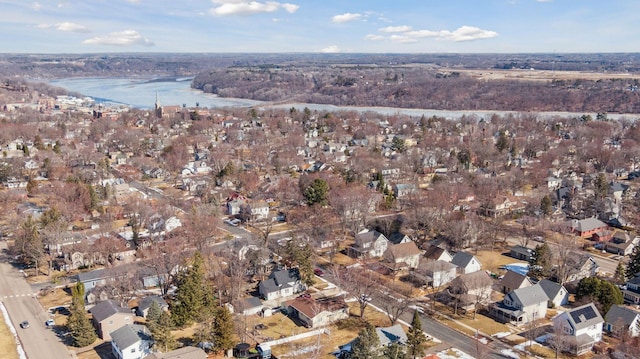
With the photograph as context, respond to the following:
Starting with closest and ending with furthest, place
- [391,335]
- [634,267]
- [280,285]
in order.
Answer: [391,335], [280,285], [634,267]

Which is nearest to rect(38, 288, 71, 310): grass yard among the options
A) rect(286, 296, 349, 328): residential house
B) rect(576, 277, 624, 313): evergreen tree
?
rect(286, 296, 349, 328): residential house

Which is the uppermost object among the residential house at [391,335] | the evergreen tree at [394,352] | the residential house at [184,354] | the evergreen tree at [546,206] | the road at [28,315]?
the evergreen tree at [546,206]

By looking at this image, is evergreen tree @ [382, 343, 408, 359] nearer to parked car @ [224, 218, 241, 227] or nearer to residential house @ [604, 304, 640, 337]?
residential house @ [604, 304, 640, 337]

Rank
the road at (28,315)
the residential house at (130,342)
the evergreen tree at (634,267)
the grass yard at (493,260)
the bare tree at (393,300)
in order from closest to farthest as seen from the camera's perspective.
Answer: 1. the residential house at (130,342)
2. the road at (28,315)
3. the bare tree at (393,300)
4. the evergreen tree at (634,267)
5. the grass yard at (493,260)

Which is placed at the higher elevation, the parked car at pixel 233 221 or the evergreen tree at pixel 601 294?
the evergreen tree at pixel 601 294

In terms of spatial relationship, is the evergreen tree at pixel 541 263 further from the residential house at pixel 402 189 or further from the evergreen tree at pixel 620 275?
the residential house at pixel 402 189

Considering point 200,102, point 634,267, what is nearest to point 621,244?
point 634,267

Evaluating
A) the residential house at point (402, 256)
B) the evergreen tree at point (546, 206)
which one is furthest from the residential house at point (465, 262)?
the evergreen tree at point (546, 206)

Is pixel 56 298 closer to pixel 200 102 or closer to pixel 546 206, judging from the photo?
pixel 546 206
